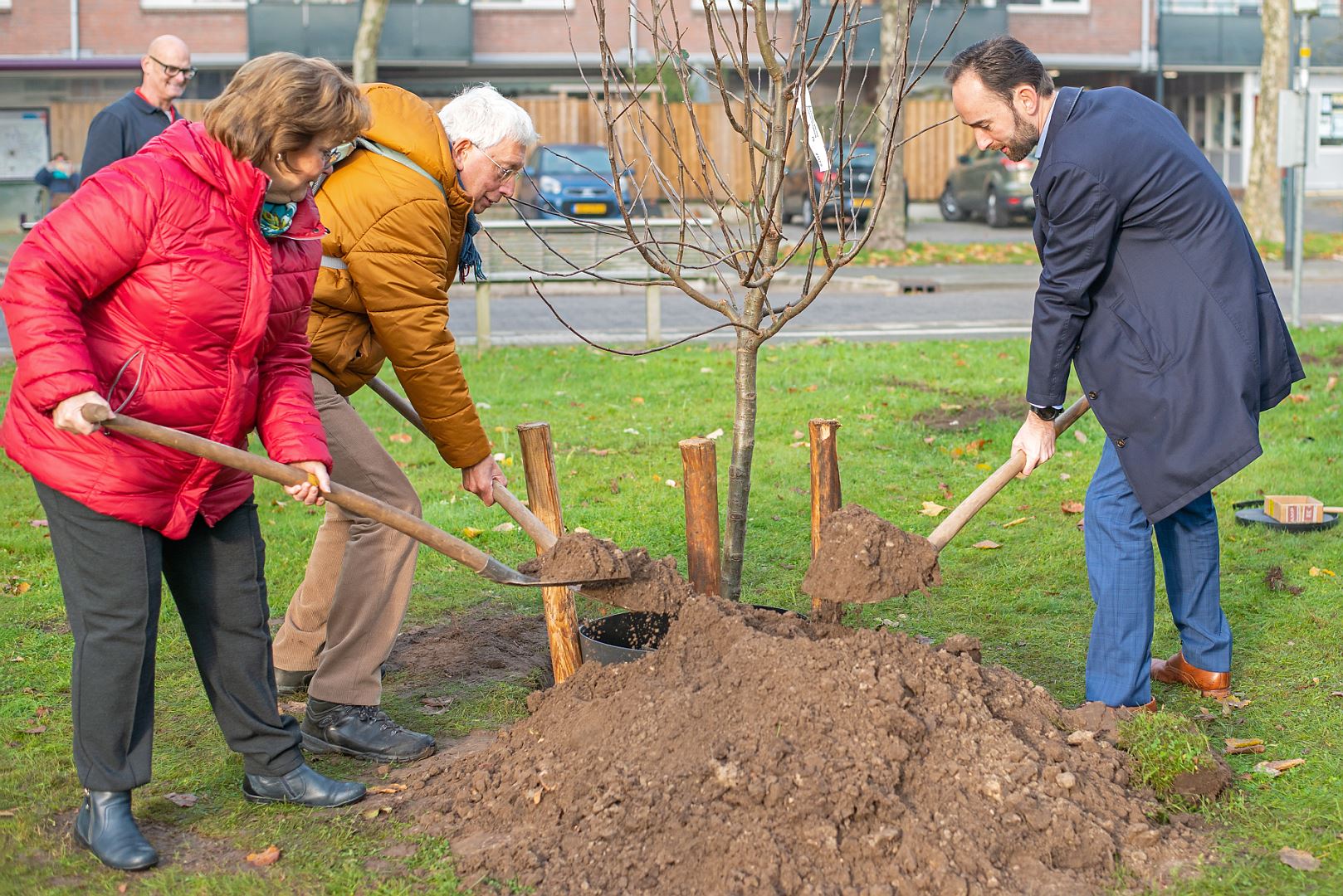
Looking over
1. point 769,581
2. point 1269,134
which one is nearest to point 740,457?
point 769,581

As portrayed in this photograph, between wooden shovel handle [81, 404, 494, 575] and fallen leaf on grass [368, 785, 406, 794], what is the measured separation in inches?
26.0

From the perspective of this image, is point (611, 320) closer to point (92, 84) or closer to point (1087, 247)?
point (1087, 247)

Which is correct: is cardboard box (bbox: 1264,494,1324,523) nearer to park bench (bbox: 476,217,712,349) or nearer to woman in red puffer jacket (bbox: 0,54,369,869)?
woman in red puffer jacket (bbox: 0,54,369,869)

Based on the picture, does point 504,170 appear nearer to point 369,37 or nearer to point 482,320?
point 482,320

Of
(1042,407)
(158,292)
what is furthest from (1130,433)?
(158,292)

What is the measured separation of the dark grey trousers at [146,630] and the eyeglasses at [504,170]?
117 centimetres

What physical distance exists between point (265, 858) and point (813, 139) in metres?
2.52

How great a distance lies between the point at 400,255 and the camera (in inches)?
145

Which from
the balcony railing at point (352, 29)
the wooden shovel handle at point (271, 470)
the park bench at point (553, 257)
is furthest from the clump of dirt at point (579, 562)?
the balcony railing at point (352, 29)

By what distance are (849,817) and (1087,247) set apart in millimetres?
1688

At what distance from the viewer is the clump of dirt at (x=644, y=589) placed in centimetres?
406

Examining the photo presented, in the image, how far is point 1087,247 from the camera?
3.76 m

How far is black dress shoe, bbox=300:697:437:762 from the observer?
159 inches

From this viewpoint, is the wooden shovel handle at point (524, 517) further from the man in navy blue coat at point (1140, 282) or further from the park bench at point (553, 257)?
the park bench at point (553, 257)
